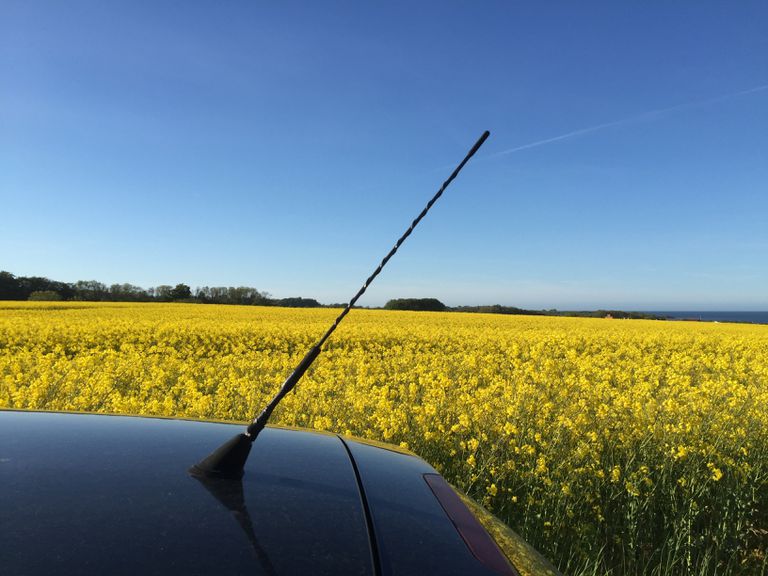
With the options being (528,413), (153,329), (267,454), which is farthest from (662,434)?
(153,329)

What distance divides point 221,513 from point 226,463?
7.9 inches

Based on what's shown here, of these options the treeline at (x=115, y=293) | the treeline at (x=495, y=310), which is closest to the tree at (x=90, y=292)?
the treeline at (x=115, y=293)

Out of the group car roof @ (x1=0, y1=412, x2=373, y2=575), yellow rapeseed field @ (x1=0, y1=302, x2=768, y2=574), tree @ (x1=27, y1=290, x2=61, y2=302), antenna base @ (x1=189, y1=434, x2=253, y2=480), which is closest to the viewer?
car roof @ (x1=0, y1=412, x2=373, y2=575)

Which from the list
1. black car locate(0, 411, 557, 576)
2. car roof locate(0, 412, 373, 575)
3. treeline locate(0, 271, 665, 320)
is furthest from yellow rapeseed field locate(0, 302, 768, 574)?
treeline locate(0, 271, 665, 320)

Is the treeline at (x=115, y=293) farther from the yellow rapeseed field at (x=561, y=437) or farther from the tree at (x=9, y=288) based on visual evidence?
the yellow rapeseed field at (x=561, y=437)

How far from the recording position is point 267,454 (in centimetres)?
147

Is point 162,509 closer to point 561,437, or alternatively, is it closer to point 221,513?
point 221,513

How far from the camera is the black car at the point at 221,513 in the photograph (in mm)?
910

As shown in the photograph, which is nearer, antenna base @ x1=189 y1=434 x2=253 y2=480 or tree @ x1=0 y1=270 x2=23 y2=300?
antenna base @ x1=189 y1=434 x2=253 y2=480

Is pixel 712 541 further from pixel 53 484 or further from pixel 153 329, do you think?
pixel 153 329

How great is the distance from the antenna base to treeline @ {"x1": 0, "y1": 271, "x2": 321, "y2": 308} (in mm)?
48422

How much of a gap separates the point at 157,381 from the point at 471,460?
432 cm

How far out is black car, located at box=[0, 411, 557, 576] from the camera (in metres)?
0.91

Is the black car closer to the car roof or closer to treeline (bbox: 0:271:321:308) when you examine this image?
the car roof
